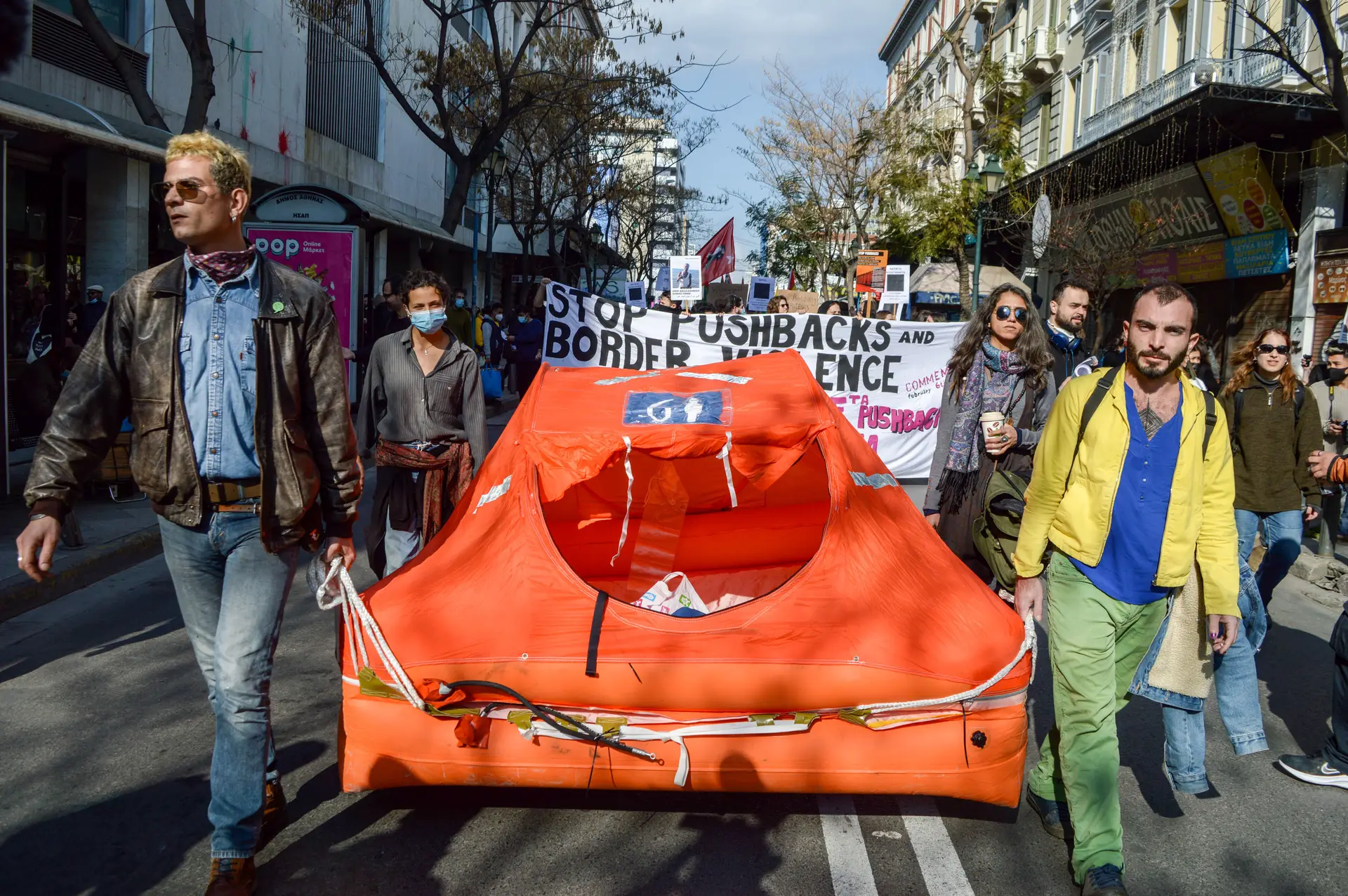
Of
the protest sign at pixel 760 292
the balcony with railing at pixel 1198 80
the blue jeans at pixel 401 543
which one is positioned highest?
the balcony with railing at pixel 1198 80

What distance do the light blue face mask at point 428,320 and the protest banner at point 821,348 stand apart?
5.12 metres

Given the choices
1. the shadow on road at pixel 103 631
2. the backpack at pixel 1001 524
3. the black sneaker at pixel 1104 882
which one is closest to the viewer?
the black sneaker at pixel 1104 882

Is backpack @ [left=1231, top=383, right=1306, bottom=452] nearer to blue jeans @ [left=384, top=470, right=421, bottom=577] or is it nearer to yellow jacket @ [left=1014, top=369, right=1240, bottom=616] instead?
yellow jacket @ [left=1014, top=369, right=1240, bottom=616]

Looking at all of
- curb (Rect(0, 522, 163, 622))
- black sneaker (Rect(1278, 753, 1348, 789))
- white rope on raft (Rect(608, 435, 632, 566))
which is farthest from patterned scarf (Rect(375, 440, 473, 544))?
black sneaker (Rect(1278, 753, 1348, 789))

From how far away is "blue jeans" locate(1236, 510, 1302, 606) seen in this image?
6336 mm

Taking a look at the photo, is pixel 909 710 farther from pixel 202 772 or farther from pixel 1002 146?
pixel 1002 146

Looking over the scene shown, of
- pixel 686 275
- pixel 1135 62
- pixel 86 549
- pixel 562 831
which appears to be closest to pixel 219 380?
pixel 562 831

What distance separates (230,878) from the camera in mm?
3143

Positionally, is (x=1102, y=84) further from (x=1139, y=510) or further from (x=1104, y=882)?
(x=1104, y=882)

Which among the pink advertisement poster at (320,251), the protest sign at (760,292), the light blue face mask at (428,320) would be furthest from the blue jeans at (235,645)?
the protest sign at (760,292)

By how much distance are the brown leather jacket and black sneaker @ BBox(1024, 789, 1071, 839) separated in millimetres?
2571

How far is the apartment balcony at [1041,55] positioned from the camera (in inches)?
1204

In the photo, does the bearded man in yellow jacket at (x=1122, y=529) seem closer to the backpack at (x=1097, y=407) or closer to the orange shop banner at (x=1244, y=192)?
the backpack at (x=1097, y=407)

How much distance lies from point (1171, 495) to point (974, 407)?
1.45m
